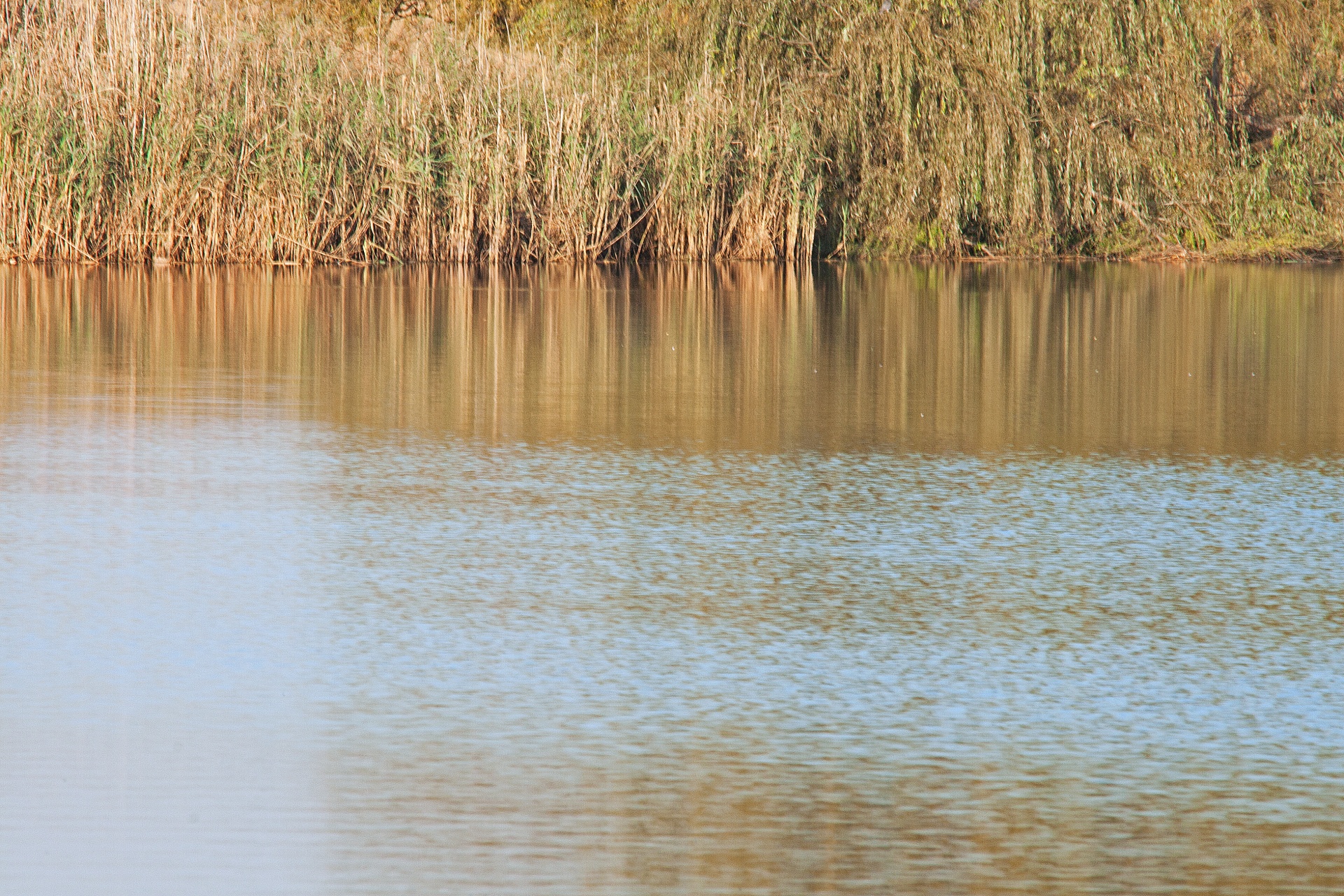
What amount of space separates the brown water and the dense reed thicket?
8334mm

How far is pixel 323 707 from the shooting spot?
4.19 meters

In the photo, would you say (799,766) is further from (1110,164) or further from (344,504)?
(1110,164)

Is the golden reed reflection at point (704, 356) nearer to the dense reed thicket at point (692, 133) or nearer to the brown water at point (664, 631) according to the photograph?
the brown water at point (664, 631)

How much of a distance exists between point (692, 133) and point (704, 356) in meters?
9.78

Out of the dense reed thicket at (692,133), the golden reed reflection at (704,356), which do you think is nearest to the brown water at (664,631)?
the golden reed reflection at (704,356)

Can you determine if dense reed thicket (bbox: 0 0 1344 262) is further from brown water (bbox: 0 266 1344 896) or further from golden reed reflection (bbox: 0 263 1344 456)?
brown water (bbox: 0 266 1344 896)

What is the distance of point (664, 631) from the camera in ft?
Answer: 16.0

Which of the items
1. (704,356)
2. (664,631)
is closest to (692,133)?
(704,356)

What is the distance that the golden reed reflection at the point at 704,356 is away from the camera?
28.7ft

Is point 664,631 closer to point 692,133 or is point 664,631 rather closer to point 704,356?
point 704,356

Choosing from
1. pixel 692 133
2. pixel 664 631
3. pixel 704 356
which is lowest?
pixel 664 631

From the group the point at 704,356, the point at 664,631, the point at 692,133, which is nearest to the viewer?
the point at 664,631

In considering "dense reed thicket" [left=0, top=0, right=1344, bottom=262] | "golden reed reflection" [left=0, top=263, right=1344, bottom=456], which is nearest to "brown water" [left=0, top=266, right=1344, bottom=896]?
"golden reed reflection" [left=0, top=263, right=1344, bottom=456]

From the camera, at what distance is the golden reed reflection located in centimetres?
874
